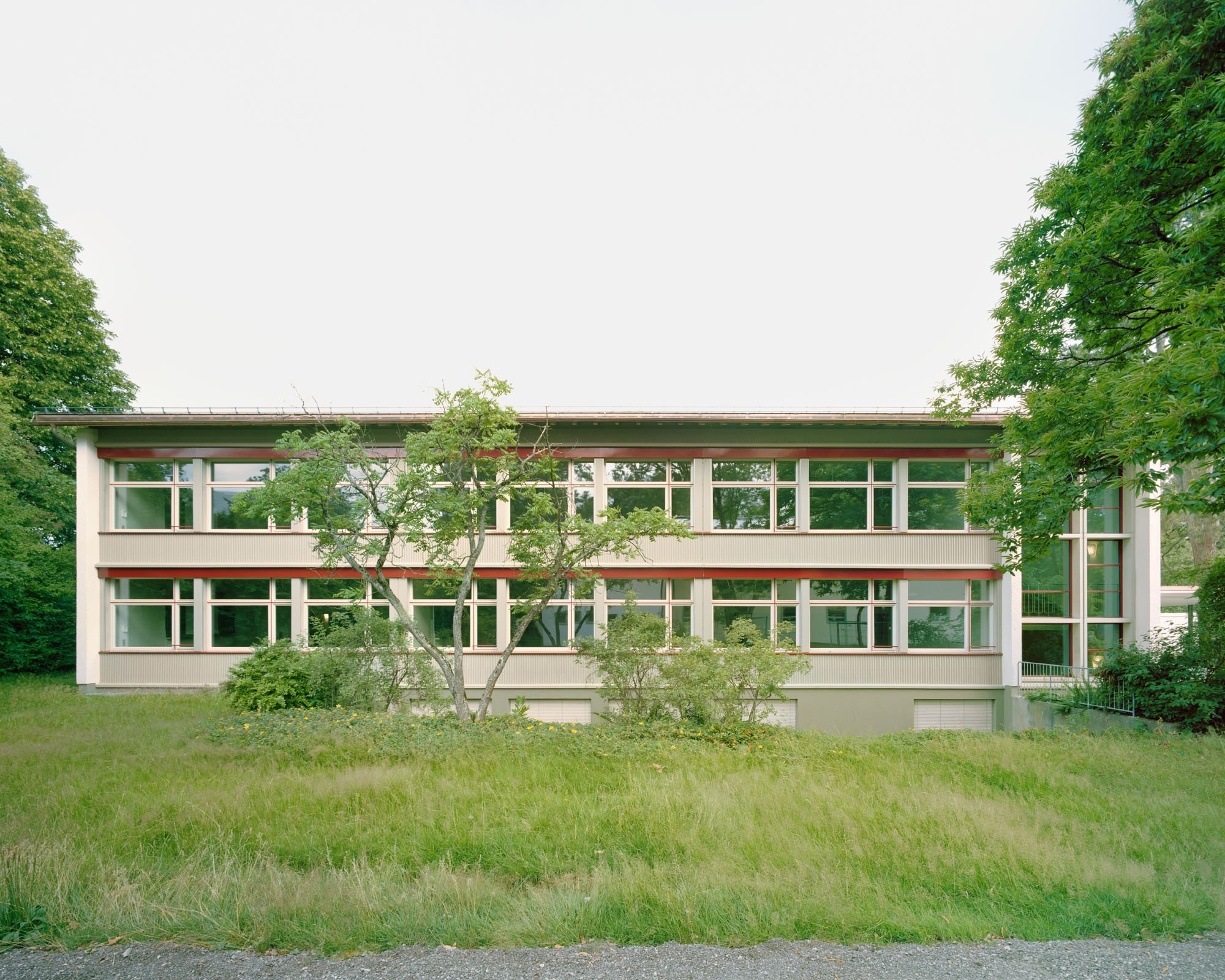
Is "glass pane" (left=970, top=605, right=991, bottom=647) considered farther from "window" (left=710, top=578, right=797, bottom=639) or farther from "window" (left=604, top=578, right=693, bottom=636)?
"window" (left=604, top=578, right=693, bottom=636)

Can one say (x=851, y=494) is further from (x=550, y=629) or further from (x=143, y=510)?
(x=143, y=510)

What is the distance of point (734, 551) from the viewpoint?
14.8 m

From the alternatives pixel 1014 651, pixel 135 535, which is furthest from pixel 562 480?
pixel 1014 651

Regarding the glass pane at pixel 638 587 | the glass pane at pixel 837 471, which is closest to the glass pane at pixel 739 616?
the glass pane at pixel 638 587

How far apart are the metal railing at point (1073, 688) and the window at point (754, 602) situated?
5.46 meters

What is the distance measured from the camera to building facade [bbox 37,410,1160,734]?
1466 cm

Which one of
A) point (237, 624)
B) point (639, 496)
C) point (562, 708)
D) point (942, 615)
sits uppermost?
point (639, 496)

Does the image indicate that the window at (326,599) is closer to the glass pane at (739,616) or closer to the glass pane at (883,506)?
the glass pane at (739,616)

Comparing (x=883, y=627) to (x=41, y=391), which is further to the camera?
(x=41, y=391)

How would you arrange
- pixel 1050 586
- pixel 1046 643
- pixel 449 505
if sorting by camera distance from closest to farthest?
1. pixel 449 505
2. pixel 1046 643
3. pixel 1050 586

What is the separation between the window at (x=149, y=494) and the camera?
49.6 feet

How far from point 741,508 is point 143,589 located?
14.5m

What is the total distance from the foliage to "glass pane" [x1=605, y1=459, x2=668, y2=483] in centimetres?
988

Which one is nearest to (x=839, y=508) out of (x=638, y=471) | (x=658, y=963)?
(x=638, y=471)
